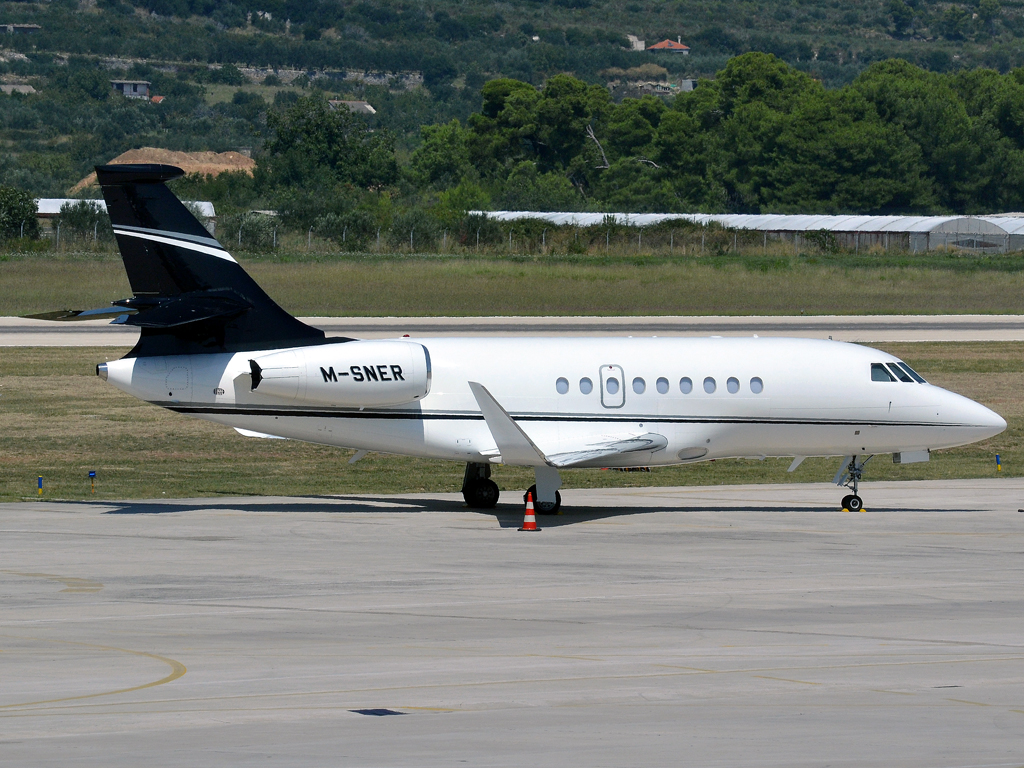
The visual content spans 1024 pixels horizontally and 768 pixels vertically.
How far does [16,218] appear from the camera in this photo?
93.6m

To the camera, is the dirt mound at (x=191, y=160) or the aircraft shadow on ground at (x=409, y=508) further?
the dirt mound at (x=191, y=160)

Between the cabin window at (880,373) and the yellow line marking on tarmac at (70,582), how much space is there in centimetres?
1456

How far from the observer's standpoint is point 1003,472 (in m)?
33.8

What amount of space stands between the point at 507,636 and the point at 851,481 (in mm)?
13792

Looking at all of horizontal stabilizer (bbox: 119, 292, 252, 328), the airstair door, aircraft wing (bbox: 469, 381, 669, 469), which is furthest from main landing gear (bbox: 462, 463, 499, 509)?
horizontal stabilizer (bbox: 119, 292, 252, 328)

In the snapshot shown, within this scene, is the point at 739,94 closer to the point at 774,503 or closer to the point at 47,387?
the point at 47,387

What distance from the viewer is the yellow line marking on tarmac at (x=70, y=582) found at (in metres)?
19.4

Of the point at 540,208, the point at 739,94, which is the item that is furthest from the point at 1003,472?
the point at 739,94

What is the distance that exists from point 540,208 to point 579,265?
55.4 metres

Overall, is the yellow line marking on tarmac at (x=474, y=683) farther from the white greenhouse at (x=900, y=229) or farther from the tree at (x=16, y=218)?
the white greenhouse at (x=900, y=229)

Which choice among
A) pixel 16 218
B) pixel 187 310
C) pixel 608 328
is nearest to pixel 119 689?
pixel 187 310

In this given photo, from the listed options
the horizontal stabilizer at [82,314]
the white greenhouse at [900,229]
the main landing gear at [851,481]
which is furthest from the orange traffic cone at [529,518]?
the white greenhouse at [900,229]

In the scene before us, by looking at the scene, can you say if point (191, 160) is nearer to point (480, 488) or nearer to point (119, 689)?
point (480, 488)

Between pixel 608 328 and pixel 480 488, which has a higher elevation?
pixel 608 328
